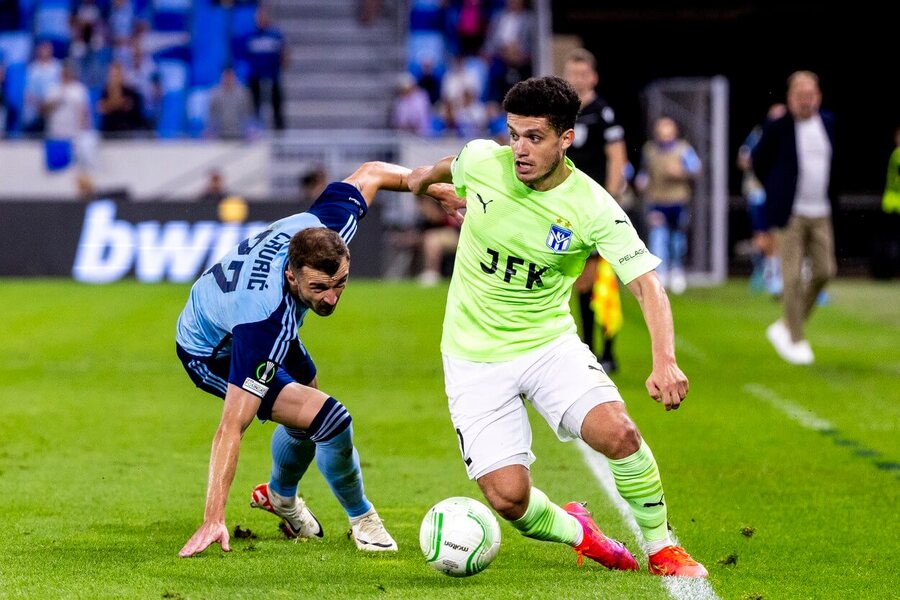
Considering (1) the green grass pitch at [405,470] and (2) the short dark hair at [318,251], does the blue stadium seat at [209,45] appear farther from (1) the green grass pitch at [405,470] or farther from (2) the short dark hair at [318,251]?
(2) the short dark hair at [318,251]

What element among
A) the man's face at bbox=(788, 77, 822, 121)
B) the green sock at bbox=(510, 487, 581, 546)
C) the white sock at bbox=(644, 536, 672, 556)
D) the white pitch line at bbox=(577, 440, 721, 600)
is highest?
the man's face at bbox=(788, 77, 822, 121)

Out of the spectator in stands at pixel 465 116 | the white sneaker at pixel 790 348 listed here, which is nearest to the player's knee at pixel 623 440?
the white sneaker at pixel 790 348

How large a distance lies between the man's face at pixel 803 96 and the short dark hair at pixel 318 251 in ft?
27.6

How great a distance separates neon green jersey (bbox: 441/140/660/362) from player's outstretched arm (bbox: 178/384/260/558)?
902mm

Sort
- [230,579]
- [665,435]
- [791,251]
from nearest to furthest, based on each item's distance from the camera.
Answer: [230,579] < [665,435] < [791,251]

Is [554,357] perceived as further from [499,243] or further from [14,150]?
[14,150]

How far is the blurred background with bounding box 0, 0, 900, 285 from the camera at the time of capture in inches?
871

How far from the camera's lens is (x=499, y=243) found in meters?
6.06

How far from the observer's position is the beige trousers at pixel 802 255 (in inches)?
534

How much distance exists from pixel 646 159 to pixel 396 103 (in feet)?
15.2

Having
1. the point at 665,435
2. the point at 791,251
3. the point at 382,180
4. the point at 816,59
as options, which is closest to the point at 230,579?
the point at 382,180

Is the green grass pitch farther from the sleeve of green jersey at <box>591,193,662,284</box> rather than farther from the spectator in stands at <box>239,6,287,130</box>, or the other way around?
the spectator in stands at <box>239,6,287,130</box>

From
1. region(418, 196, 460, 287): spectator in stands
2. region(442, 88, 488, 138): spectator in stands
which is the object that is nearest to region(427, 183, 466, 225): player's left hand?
region(418, 196, 460, 287): spectator in stands

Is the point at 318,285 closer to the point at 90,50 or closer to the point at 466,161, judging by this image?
the point at 466,161
